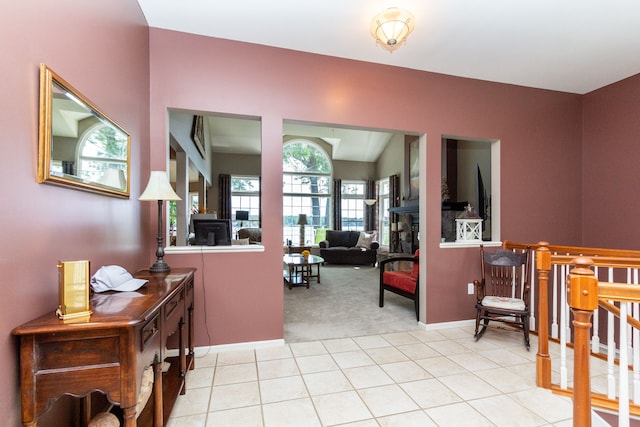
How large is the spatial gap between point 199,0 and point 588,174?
4925 millimetres

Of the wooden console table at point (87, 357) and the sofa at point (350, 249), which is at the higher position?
the wooden console table at point (87, 357)

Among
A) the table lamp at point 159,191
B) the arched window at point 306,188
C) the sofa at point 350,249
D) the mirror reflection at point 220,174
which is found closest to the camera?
the table lamp at point 159,191

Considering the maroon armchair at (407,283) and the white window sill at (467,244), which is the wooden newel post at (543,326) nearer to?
the white window sill at (467,244)

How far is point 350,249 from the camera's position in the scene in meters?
7.90

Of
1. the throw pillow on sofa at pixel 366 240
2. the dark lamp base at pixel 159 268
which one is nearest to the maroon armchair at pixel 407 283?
the dark lamp base at pixel 159 268

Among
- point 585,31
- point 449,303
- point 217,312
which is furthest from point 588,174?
point 217,312

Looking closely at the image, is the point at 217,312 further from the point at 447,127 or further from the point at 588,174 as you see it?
the point at 588,174

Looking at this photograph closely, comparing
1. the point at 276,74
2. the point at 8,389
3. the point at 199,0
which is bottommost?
the point at 8,389

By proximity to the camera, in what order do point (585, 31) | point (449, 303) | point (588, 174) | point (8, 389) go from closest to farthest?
1. point (8, 389)
2. point (585, 31)
3. point (449, 303)
4. point (588, 174)

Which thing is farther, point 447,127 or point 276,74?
point 447,127

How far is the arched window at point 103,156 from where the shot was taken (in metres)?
1.53

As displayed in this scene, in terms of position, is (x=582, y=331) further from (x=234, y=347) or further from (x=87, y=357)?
(x=234, y=347)

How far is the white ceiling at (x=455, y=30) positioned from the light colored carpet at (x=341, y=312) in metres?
2.96

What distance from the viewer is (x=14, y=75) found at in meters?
1.10
